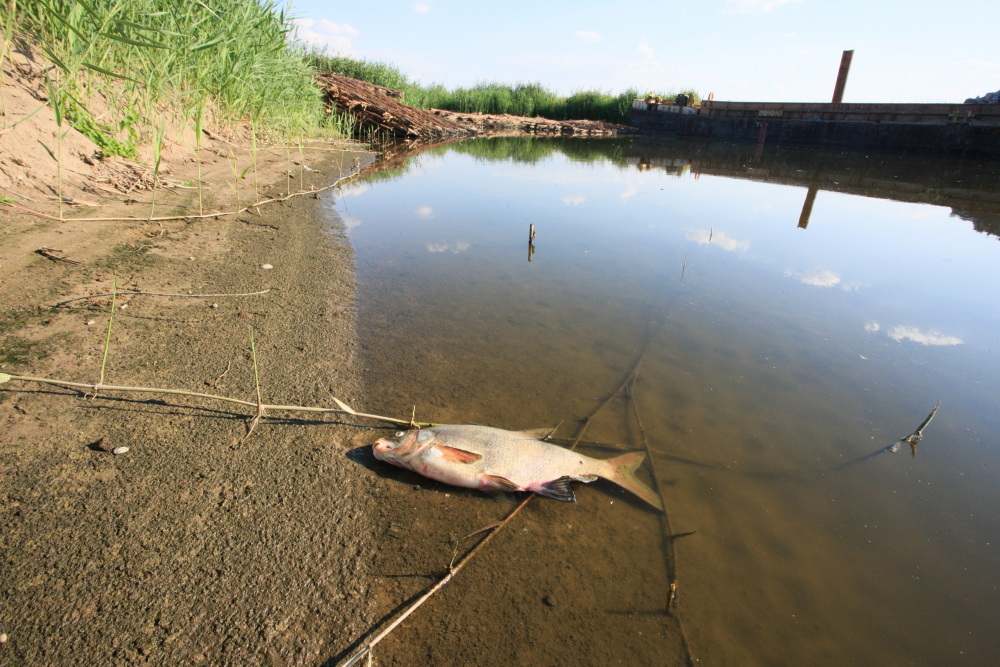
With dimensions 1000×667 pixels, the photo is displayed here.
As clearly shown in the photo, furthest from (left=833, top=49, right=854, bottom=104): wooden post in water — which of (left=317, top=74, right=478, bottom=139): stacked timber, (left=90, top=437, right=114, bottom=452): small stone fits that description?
(left=90, top=437, right=114, bottom=452): small stone

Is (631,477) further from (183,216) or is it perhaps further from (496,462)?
(183,216)

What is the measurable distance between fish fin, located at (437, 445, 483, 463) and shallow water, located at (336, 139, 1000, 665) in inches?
6.2

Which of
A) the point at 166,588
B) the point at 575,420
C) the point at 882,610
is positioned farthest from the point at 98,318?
the point at 882,610

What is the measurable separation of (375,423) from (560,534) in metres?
1.17

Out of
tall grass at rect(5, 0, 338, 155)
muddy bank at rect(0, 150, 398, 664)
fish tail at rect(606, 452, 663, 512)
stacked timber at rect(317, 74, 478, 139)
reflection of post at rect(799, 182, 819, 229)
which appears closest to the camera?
muddy bank at rect(0, 150, 398, 664)

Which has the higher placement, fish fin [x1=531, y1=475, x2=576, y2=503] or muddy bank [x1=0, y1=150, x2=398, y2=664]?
muddy bank [x1=0, y1=150, x2=398, y2=664]

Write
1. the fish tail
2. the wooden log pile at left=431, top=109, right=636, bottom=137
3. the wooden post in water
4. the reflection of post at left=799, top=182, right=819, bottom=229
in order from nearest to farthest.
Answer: the fish tail → the reflection of post at left=799, top=182, right=819, bottom=229 → the wooden post in water → the wooden log pile at left=431, top=109, right=636, bottom=137

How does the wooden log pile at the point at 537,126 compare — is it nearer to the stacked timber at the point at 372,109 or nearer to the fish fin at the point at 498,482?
the stacked timber at the point at 372,109

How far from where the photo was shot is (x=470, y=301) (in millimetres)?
4504

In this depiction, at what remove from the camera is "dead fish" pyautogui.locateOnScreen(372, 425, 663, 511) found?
238 centimetres

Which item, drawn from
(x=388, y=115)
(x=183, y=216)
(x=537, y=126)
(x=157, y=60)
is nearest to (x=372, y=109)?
(x=388, y=115)

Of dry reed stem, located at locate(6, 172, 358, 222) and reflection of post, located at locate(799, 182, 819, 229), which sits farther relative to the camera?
reflection of post, located at locate(799, 182, 819, 229)

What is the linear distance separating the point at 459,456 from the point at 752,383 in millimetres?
2295

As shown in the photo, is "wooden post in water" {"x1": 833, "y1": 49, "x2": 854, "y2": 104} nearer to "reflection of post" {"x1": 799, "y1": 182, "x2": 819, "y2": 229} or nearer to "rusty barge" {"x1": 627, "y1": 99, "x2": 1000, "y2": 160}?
"rusty barge" {"x1": 627, "y1": 99, "x2": 1000, "y2": 160}
